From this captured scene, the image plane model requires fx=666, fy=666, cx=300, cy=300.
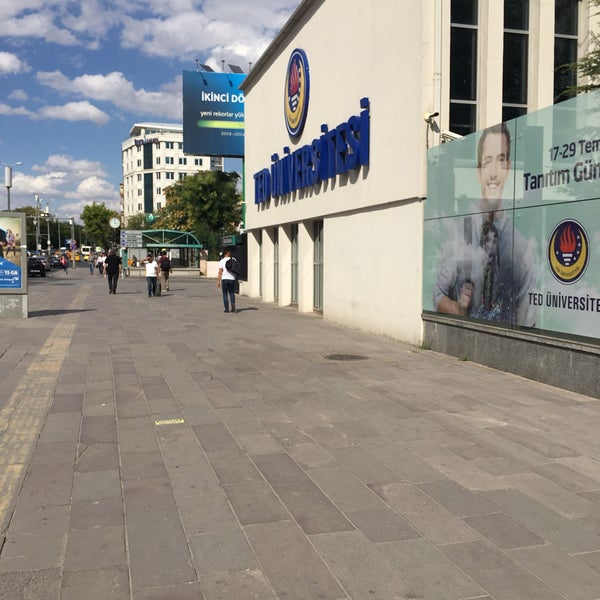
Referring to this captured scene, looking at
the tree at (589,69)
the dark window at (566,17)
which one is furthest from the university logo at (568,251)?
the dark window at (566,17)

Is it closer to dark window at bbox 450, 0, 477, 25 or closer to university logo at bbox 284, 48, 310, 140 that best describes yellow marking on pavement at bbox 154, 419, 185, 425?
dark window at bbox 450, 0, 477, 25

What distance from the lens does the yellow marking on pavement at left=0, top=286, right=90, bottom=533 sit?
15.4 ft

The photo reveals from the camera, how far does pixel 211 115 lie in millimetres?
37250

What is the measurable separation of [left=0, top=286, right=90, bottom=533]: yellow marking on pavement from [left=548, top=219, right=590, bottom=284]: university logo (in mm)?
6011

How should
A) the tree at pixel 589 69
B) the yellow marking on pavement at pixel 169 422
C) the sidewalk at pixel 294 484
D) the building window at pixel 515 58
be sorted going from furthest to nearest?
the building window at pixel 515 58, the tree at pixel 589 69, the yellow marking on pavement at pixel 169 422, the sidewalk at pixel 294 484

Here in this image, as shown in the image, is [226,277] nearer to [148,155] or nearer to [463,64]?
[463,64]

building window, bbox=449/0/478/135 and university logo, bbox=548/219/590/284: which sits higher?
building window, bbox=449/0/478/135

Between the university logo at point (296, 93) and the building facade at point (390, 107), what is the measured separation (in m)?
0.08

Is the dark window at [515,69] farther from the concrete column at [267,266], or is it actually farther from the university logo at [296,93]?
the concrete column at [267,266]

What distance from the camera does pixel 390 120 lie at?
12.7 meters

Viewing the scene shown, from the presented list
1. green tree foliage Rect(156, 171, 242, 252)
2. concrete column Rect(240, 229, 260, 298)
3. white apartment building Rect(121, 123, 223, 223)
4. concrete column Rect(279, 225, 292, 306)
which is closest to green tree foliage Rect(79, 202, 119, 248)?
white apartment building Rect(121, 123, 223, 223)

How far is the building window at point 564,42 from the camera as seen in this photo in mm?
12094

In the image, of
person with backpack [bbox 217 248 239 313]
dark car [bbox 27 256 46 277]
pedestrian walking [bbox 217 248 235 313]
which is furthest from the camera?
dark car [bbox 27 256 46 277]

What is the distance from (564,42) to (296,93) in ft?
29.1
